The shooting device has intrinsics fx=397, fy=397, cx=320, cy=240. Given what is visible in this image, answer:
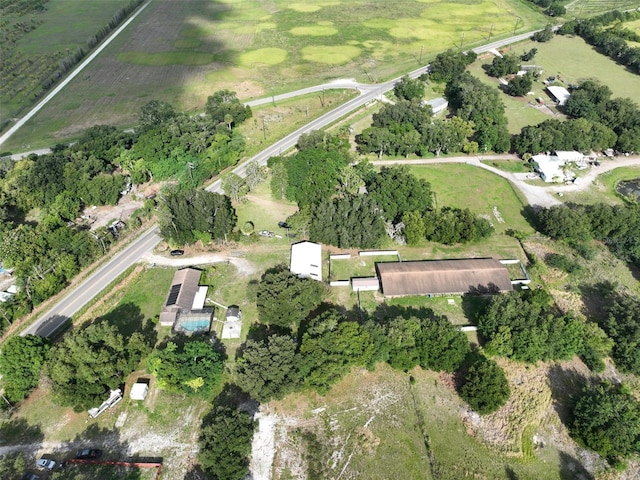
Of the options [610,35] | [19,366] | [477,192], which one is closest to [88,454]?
[19,366]

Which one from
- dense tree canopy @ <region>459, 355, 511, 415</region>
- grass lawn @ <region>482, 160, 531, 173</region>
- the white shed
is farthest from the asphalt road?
grass lawn @ <region>482, 160, 531, 173</region>

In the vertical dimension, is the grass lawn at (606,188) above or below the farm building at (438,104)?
below

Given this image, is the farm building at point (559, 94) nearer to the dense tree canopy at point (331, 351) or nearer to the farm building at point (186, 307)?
the dense tree canopy at point (331, 351)

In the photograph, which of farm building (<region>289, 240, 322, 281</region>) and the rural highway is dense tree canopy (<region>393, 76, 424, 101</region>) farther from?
farm building (<region>289, 240, 322, 281</region>)

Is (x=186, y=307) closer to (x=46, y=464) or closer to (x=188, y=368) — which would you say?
(x=188, y=368)

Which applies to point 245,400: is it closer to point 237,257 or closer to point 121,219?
point 237,257

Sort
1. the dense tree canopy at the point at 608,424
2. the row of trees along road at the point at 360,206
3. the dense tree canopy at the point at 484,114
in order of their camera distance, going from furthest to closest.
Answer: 1. the dense tree canopy at the point at 484,114
2. the row of trees along road at the point at 360,206
3. the dense tree canopy at the point at 608,424

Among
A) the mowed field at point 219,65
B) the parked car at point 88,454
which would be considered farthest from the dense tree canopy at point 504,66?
the parked car at point 88,454

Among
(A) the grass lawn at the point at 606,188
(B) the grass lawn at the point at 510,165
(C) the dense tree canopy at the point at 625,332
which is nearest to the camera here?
(C) the dense tree canopy at the point at 625,332
